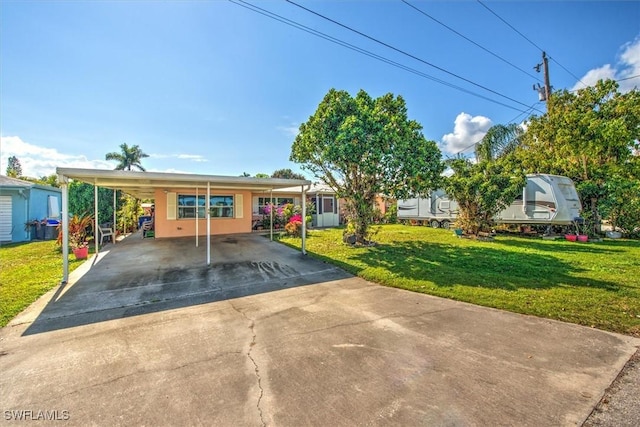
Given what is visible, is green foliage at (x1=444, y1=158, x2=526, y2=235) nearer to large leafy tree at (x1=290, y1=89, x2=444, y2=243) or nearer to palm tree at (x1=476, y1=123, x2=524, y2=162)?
large leafy tree at (x1=290, y1=89, x2=444, y2=243)

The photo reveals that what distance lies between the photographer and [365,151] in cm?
896

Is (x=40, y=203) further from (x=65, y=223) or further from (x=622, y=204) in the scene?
(x=622, y=204)

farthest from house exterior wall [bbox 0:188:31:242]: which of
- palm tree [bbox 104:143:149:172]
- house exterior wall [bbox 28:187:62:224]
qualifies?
palm tree [bbox 104:143:149:172]

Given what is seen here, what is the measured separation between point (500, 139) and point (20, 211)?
89.5ft

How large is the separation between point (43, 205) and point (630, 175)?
29.9m

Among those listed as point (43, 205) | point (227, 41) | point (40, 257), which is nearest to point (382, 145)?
point (227, 41)

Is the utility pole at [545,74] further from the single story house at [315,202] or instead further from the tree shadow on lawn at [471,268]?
the single story house at [315,202]

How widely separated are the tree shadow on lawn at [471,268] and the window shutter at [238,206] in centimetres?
762

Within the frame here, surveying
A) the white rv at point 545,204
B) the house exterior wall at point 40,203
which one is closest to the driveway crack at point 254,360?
the white rv at point 545,204

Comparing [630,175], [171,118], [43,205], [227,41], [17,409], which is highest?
[227,41]

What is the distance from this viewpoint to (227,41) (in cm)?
813

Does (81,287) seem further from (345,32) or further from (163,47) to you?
(345,32)

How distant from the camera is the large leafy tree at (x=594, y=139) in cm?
1280

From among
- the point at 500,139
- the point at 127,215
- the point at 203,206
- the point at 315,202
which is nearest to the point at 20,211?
the point at 127,215
